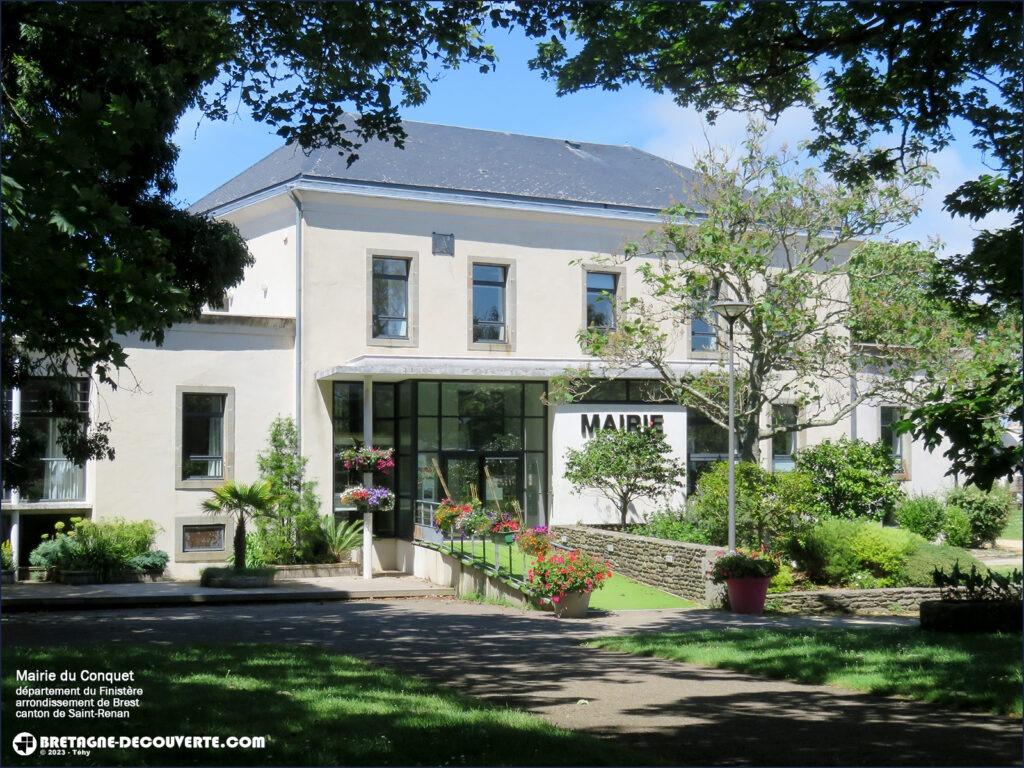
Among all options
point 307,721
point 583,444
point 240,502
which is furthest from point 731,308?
point 307,721

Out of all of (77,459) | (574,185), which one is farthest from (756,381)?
(77,459)

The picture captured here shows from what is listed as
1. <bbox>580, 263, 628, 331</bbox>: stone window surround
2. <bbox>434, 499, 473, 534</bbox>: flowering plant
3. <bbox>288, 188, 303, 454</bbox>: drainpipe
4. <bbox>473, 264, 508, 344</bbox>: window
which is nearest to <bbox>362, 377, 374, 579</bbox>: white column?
<bbox>288, 188, 303, 454</bbox>: drainpipe

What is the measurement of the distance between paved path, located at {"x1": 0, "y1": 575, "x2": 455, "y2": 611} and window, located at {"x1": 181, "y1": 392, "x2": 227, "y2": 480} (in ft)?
8.26

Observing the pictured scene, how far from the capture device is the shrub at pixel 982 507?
1083 inches

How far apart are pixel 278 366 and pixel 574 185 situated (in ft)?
27.2

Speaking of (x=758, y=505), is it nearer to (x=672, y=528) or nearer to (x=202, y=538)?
(x=672, y=528)

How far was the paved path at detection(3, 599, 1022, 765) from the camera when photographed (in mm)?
7285

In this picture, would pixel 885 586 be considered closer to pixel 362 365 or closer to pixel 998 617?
pixel 998 617

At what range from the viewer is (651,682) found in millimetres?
10000

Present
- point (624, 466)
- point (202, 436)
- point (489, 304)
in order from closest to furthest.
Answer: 1. point (202, 436)
2. point (624, 466)
3. point (489, 304)

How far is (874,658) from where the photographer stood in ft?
34.5

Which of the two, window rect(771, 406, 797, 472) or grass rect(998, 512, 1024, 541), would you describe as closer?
grass rect(998, 512, 1024, 541)

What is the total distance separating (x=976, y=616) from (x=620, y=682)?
4.50 m

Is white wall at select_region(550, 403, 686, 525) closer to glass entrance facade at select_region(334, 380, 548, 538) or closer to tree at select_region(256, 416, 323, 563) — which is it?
glass entrance facade at select_region(334, 380, 548, 538)
